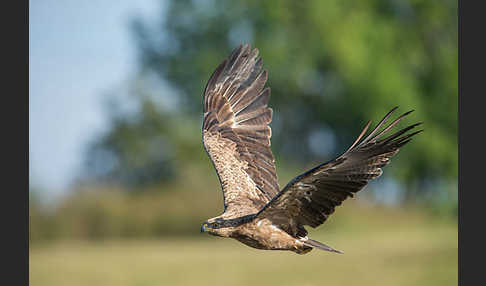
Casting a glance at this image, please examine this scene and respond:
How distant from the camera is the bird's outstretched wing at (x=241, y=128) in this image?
791cm

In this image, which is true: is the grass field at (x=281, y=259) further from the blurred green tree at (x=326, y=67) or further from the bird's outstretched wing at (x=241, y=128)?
the bird's outstretched wing at (x=241, y=128)

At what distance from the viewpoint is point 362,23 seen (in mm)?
36125

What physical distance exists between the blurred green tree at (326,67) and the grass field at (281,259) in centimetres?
552

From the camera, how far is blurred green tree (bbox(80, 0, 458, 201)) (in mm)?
35188

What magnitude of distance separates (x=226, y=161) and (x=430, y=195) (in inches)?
1188

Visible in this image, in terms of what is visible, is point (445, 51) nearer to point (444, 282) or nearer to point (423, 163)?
point (423, 163)

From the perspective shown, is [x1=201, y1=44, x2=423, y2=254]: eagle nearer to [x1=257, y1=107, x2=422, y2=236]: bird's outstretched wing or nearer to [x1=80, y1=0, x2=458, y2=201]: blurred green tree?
[x1=257, y1=107, x2=422, y2=236]: bird's outstretched wing

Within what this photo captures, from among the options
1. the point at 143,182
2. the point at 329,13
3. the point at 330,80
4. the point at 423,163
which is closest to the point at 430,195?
the point at 423,163

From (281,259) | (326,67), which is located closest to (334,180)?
(281,259)

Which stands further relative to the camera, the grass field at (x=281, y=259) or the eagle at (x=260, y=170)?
the grass field at (x=281, y=259)

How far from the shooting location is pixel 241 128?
8.65 m

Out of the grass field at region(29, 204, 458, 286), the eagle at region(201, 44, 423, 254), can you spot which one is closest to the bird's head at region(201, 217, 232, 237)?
the eagle at region(201, 44, 423, 254)

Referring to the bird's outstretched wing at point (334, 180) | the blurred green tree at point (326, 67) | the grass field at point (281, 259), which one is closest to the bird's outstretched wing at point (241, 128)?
the bird's outstretched wing at point (334, 180)

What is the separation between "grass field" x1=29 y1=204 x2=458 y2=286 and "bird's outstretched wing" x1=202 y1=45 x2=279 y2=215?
11446 millimetres
